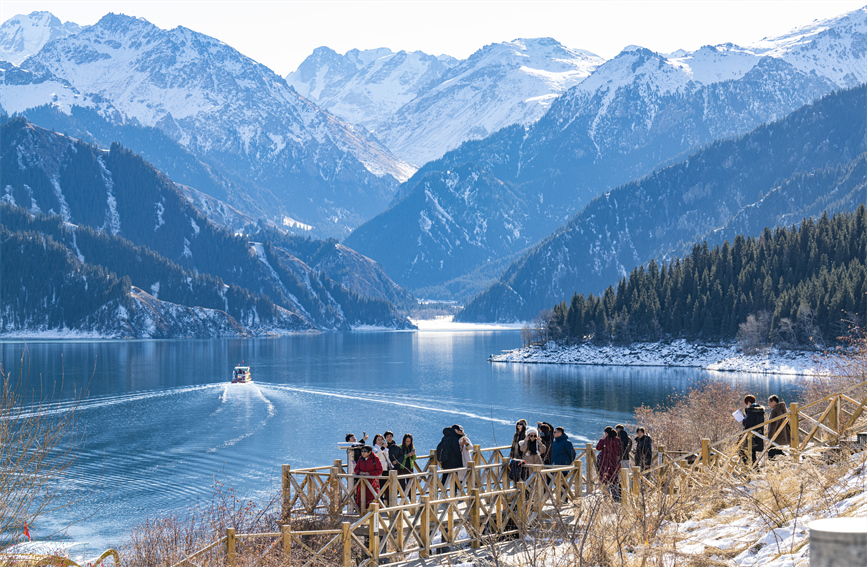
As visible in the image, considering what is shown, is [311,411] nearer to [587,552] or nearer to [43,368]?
[43,368]

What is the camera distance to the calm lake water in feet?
176

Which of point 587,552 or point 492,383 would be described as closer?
point 587,552

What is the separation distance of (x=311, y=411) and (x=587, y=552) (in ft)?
256

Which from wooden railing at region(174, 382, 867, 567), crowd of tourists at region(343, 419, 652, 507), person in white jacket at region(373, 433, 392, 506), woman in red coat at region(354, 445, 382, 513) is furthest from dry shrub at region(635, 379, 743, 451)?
woman in red coat at region(354, 445, 382, 513)

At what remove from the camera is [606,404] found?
93.2 m

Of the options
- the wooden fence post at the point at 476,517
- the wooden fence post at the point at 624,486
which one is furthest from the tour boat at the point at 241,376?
the wooden fence post at the point at 624,486

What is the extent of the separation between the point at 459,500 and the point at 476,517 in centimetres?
67

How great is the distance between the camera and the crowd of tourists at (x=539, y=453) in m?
24.8

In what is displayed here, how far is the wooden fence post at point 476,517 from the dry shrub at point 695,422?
20.2 m

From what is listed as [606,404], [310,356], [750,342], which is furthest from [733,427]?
[310,356]

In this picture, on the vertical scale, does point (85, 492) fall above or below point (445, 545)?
below

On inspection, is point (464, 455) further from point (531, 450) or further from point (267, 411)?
point (267, 411)

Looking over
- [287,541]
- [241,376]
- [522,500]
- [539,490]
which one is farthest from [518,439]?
[241,376]

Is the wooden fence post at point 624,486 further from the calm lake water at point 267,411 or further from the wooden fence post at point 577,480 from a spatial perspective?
the calm lake water at point 267,411
